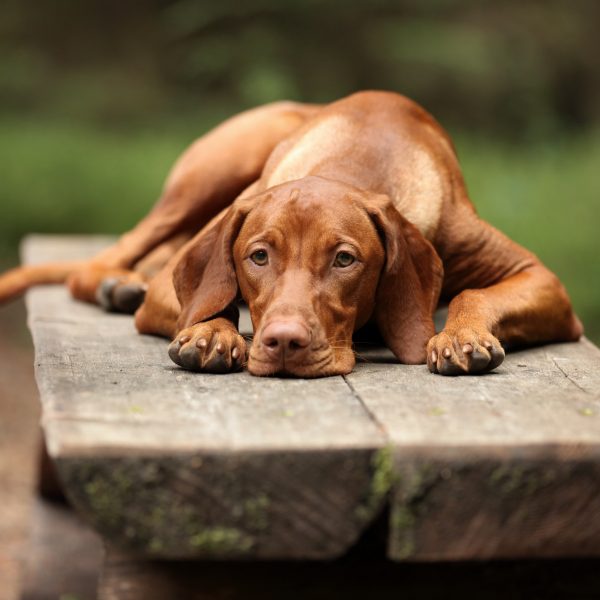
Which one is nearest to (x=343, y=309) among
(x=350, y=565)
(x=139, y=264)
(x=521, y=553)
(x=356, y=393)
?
(x=356, y=393)

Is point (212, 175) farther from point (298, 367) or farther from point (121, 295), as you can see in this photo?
point (298, 367)

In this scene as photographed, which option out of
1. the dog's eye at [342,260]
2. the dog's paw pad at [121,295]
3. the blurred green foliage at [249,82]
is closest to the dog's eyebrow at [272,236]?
the dog's eye at [342,260]

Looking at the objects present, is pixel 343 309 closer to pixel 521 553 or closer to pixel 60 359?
pixel 60 359

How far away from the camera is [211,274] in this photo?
332 centimetres

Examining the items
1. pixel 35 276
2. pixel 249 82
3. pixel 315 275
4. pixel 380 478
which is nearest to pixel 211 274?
pixel 315 275

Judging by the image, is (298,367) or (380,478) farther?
Answer: (298,367)

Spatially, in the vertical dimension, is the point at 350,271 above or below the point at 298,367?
above

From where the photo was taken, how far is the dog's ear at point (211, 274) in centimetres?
325

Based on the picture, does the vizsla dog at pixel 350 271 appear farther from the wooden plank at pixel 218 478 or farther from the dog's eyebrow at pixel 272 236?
the wooden plank at pixel 218 478

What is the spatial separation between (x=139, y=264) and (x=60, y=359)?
1.89 meters

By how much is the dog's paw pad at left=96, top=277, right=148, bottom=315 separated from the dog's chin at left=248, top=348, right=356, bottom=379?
122 centimetres

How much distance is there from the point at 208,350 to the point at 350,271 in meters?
0.45

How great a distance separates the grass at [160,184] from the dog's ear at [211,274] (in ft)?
11.7

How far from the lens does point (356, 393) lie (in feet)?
8.39
